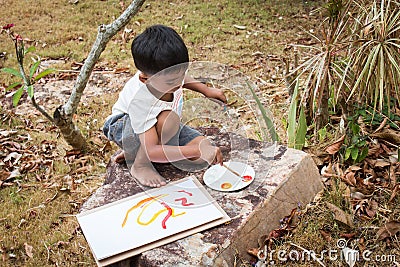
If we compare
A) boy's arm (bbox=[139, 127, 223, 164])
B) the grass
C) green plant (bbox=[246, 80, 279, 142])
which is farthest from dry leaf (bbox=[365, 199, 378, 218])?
boy's arm (bbox=[139, 127, 223, 164])

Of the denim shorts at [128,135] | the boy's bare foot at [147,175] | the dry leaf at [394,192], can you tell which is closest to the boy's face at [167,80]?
the denim shorts at [128,135]

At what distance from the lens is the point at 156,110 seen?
2.06 m

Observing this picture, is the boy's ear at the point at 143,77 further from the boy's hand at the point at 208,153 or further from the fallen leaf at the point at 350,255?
the fallen leaf at the point at 350,255

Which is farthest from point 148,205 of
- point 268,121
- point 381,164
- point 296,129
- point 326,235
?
point 381,164

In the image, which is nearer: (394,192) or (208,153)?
(208,153)

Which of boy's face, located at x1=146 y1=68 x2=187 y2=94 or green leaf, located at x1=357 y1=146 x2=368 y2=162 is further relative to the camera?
green leaf, located at x1=357 y1=146 x2=368 y2=162

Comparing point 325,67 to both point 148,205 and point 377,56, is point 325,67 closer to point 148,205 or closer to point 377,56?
point 377,56

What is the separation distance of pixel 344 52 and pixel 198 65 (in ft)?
4.22

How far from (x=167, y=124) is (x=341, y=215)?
2.96 feet

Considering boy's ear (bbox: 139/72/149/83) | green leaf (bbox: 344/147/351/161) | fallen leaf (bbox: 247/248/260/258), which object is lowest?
fallen leaf (bbox: 247/248/260/258)

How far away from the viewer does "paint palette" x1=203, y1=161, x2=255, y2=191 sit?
2.16 metres

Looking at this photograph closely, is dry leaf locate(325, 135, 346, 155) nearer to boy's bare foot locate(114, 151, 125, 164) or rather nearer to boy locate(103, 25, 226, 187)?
boy locate(103, 25, 226, 187)

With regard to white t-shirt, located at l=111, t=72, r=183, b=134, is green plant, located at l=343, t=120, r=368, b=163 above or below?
below

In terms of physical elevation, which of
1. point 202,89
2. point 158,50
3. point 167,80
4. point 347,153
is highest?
point 158,50
